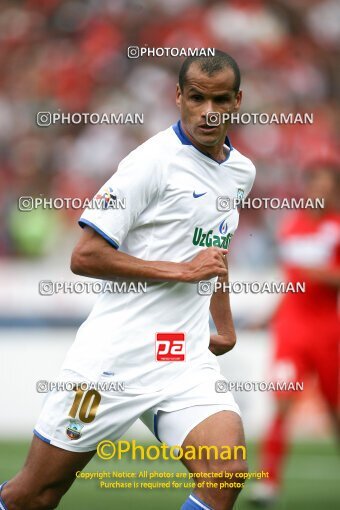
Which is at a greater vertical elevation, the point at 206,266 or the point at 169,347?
the point at 206,266

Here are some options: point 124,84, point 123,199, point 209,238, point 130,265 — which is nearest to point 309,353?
point 209,238

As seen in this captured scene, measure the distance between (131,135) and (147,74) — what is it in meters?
1.02

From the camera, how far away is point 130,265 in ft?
14.5

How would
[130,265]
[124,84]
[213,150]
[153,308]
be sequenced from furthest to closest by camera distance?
[124,84] < [213,150] < [153,308] < [130,265]

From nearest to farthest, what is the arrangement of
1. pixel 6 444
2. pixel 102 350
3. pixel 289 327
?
pixel 102 350 < pixel 289 327 < pixel 6 444

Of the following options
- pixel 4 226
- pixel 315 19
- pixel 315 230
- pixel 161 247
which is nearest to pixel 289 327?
pixel 315 230

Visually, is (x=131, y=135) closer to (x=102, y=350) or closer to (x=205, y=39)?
(x=205, y=39)

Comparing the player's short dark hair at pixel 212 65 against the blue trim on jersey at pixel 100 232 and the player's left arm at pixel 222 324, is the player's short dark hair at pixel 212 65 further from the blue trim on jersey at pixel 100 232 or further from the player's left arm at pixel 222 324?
the player's left arm at pixel 222 324

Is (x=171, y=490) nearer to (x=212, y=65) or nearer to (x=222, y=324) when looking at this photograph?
(x=222, y=324)

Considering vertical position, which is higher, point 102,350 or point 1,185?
point 1,185

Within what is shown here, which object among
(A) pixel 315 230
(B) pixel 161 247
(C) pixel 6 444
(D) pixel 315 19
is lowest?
(C) pixel 6 444

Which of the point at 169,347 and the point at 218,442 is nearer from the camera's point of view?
the point at 218,442

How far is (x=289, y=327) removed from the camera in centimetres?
782

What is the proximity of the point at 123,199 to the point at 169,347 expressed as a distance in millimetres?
626
